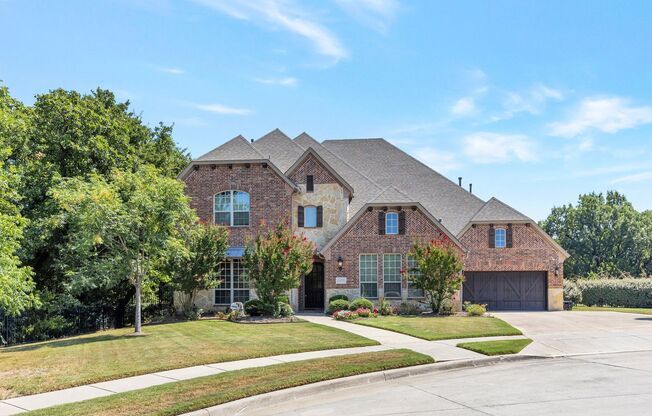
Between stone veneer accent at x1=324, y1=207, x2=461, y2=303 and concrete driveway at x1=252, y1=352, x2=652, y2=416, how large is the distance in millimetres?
15291

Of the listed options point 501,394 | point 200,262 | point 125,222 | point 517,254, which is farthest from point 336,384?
point 517,254

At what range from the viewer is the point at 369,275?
29734 mm

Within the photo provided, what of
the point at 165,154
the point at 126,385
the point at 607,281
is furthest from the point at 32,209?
the point at 607,281

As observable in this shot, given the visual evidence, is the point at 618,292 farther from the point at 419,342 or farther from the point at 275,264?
the point at 419,342

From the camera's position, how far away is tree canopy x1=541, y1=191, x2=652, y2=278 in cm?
6334

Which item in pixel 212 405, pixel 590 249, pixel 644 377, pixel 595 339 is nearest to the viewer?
pixel 212 405

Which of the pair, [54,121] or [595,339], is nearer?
[595,339]

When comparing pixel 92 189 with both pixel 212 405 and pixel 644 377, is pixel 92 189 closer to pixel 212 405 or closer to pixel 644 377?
pixel 212 405

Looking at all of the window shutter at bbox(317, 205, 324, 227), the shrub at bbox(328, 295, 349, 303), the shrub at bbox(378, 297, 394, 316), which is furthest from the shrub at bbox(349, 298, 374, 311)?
the window shutter at bbox(317, 205, 324, 227)

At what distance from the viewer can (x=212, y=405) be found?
1015 cm

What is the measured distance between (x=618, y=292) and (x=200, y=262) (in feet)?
95.3

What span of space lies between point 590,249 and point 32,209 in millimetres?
58406

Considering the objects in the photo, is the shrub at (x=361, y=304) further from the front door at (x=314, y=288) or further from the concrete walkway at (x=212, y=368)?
the concrete walkway at (x=212, y=368)

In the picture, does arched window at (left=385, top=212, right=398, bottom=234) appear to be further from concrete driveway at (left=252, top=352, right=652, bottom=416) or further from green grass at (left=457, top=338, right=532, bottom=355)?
concrete driveway at (left=252, top=352, right=652, bottom=416)
